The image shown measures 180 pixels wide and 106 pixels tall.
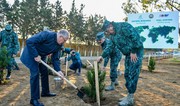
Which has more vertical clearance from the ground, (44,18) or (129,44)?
(44,18)

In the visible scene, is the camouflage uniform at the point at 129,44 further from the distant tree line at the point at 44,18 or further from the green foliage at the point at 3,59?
the distant tree line at the point at 44,18

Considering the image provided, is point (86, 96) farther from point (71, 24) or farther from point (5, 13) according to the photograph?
point (71, 24)

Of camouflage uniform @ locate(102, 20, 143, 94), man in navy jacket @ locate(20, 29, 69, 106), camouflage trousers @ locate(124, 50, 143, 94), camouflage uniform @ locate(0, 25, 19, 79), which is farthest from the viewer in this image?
camouflage uniform @ locate(0, 25, 19, 79)

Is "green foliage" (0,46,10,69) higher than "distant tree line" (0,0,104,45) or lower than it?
lower

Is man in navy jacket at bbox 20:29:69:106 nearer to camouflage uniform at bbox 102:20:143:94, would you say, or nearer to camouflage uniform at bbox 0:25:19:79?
camouflage uniform at bbox 102:20:143:94

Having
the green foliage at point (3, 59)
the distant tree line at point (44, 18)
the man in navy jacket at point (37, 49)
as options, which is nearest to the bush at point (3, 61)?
the green foliage at point (3, 59)

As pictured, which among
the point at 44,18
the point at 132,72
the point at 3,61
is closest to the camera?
the point at 132,72

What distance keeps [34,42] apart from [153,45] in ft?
37.7

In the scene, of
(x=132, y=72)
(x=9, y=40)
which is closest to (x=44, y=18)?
(x=9, y=40)

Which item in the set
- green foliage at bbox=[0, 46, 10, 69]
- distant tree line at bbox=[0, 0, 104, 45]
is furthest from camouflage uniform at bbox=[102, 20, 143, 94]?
→ distant tree line at bbox=[0, 0, 104, 45]

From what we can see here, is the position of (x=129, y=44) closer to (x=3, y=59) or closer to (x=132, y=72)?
(x=132, y=72)

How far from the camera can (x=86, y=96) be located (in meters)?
6.39

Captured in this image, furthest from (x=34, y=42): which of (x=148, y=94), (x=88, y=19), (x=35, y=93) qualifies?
(x=88, y=19)

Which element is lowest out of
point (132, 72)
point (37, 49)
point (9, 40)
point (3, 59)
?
point (132, 72)
